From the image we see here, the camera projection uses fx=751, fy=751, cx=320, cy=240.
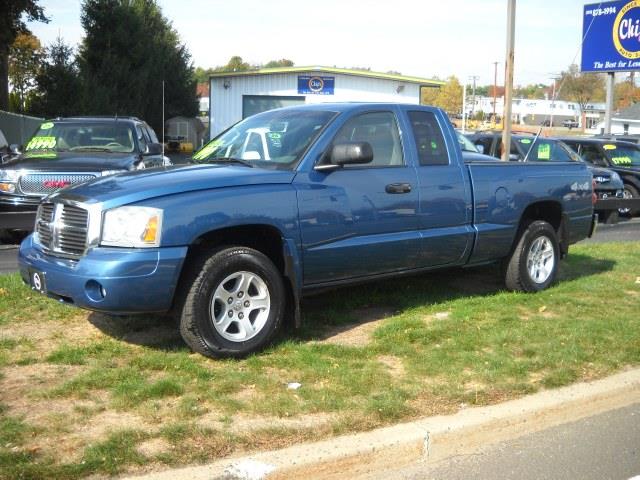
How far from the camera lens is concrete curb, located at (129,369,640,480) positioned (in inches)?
148

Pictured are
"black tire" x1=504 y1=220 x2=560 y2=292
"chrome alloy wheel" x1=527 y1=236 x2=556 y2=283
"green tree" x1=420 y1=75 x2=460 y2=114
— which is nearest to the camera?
"black tire" x1=504 y1=220 x2=560 y2=292

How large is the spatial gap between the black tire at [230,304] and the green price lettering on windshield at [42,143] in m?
6.79

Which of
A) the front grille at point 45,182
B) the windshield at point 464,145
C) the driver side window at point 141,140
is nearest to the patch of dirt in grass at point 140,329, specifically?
the windshield at point 464,145

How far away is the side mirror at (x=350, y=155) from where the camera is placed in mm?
5637

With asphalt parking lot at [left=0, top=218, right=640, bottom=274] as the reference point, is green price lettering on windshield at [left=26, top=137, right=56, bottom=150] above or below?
above

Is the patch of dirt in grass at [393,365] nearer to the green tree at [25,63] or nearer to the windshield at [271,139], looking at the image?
the windshield at [271,139]

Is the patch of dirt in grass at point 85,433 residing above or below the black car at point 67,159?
below

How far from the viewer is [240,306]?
5328 mm

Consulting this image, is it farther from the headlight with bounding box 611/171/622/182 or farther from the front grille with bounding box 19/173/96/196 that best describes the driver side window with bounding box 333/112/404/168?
the headlight with bounding box 611/171/622/182

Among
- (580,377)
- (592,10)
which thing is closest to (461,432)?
(580,377)

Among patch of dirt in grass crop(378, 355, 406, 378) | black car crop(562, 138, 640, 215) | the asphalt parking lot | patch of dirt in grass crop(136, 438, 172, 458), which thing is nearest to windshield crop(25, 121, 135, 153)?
the asphalt parking lot

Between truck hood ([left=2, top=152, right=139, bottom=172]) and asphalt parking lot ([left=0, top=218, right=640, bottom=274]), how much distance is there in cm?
113

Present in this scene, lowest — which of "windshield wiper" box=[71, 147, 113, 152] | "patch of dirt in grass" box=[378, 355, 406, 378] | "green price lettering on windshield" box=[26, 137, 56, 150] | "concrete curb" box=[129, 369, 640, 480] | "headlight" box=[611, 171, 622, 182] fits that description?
"concrete curb" box=[129, 369, 640, 480]

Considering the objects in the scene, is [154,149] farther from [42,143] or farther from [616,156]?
[616,156]
